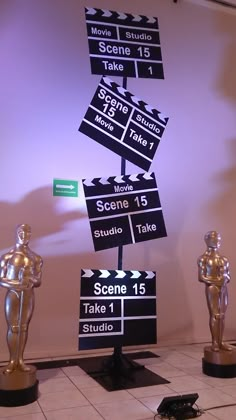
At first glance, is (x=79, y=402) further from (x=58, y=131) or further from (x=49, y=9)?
(x=49, y=9)

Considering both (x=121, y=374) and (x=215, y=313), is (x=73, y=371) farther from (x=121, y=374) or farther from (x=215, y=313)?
(x=215, y=313)

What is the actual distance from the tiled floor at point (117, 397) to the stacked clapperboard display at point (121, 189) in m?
0.29

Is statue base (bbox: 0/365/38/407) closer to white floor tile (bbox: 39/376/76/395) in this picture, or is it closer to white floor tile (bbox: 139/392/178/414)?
white floor tile (bbox: 39/376/76/395)

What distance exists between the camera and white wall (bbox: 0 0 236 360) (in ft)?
10.2

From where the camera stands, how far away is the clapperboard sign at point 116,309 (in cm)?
248

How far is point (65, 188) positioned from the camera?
10.6 ft

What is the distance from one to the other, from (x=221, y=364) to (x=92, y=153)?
6.25ft

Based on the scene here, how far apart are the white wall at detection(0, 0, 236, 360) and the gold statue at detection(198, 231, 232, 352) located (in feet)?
2.77

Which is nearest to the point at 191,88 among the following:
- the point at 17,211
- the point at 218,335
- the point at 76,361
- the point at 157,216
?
the point at 157,216

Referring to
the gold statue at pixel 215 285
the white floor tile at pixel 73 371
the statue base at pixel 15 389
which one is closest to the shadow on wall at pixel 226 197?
the gold statue at pixel 215 285

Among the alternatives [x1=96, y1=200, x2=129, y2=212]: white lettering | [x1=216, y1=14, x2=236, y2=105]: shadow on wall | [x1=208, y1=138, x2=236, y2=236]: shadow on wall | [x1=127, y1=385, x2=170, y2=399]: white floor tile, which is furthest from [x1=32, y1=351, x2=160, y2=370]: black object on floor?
[x1=216, y1=14, x2=236, y2=105]: shadow on wall

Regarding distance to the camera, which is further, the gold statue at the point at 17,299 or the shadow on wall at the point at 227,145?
the shadow on wall at the point at 227,145

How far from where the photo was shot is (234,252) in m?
3.78

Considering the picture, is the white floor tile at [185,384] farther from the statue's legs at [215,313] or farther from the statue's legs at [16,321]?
the statue's legs at [16,321]
